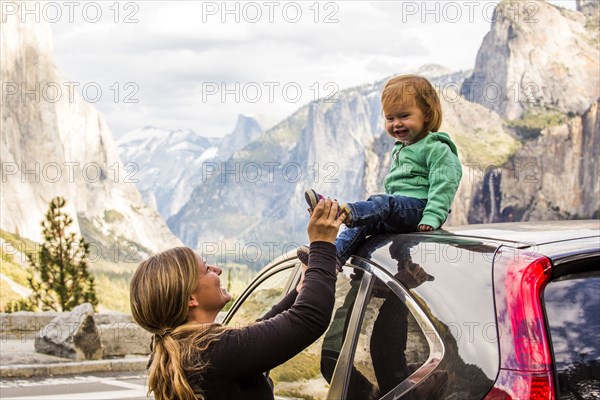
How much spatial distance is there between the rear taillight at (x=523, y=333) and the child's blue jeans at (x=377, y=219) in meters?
0.82

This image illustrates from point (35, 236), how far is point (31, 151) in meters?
18.9

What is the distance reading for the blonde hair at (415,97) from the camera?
3723mm

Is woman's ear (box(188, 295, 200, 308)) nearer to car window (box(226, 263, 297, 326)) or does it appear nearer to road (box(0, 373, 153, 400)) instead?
car window (box(226, 263, 297, 326))

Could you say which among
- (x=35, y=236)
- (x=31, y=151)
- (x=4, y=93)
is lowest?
(x=35, y=236)

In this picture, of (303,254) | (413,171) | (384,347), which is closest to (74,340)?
(413,171)

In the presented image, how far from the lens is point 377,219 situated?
3.14m

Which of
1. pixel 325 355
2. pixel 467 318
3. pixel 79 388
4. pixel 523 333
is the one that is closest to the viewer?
pixel 523 333

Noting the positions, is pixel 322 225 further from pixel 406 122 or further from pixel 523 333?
pixel 406 122

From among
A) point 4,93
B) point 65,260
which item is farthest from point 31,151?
point 65,260

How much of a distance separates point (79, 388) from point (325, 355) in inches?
334

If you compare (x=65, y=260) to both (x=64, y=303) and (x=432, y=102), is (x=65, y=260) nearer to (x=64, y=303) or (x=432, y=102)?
(x=64, y=303)

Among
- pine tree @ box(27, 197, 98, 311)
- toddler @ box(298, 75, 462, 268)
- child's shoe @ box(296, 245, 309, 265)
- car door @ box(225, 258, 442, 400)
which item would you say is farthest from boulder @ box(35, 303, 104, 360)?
child's shoe @ box(296, 245, 309, 265)

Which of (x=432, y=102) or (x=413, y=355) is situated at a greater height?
(x=432, y=102)

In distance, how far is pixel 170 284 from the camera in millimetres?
2592
